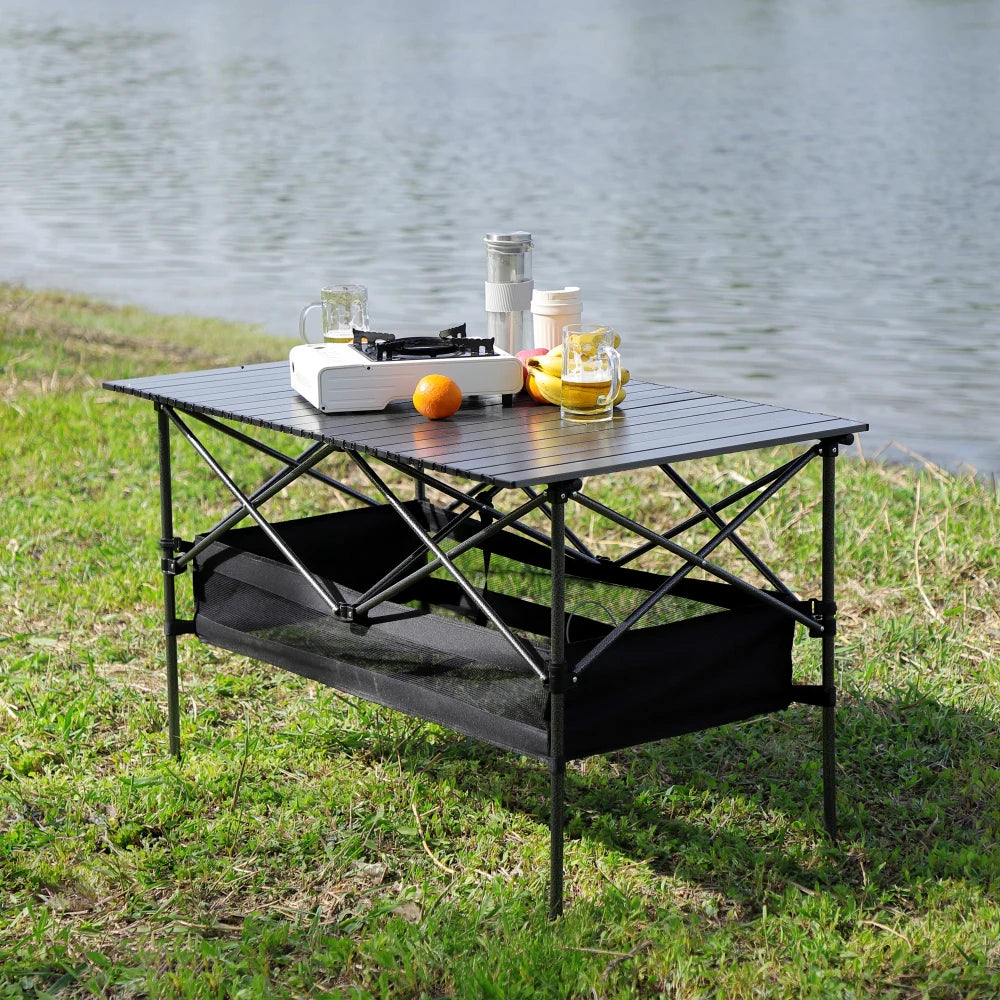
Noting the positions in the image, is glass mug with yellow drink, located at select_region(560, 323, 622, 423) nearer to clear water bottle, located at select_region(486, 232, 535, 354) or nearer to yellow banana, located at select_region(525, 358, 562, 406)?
yellow banana, located at select_region(525, 358, 562, 406)

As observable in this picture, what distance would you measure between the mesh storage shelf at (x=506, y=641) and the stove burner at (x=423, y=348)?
1.59ft

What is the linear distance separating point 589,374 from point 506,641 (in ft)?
1.77

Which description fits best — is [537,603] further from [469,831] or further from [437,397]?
[437,397]

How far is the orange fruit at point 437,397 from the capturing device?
2.74 metres

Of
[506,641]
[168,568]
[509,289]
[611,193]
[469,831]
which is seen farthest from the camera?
[611,193]

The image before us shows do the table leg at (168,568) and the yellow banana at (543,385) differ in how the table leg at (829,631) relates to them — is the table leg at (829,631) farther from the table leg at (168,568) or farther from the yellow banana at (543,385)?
the table leg at (168,568)

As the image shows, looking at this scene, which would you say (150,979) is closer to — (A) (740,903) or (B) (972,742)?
(A) (740,903)

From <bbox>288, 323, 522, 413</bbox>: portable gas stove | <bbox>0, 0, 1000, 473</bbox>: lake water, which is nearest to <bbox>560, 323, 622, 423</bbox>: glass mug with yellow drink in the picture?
<bbox>288, 323, 522, 413</bbox>: portable gas stove

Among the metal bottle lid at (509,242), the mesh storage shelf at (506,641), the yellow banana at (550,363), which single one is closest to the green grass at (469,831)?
the mesh storage shelf at (506,641)

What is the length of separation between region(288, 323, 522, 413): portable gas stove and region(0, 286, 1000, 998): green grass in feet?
2.88

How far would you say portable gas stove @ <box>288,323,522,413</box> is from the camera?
2.80 metres

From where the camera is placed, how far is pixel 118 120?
76.8 feet

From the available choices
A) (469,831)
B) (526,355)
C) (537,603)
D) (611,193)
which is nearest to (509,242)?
(526,355)

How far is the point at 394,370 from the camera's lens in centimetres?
284
